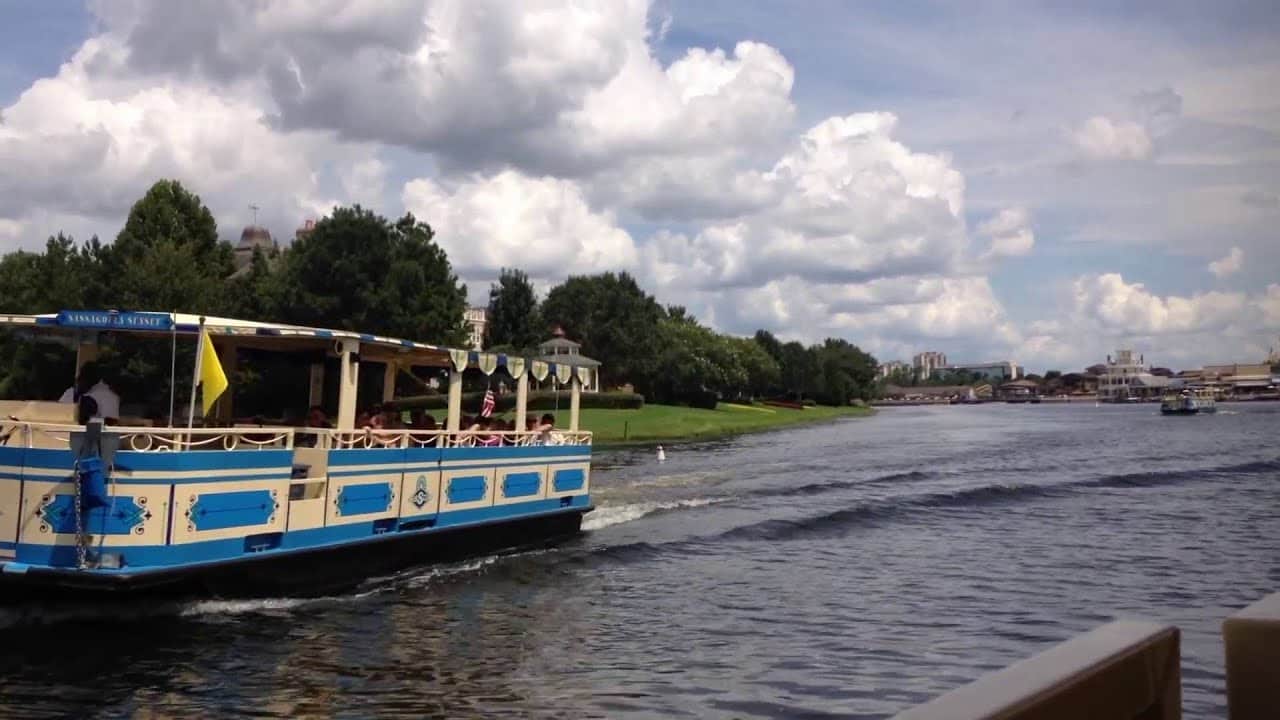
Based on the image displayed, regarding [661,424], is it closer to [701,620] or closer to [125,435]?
[701,620]

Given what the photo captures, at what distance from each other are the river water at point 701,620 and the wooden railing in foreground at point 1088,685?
8.47m

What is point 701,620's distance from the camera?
1762 cm

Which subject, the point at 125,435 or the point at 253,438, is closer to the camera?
the point at 125,435

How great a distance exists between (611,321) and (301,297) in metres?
54.9

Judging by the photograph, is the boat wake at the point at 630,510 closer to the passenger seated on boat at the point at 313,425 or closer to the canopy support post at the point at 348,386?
the passenger seated on boat at the point at 313,425

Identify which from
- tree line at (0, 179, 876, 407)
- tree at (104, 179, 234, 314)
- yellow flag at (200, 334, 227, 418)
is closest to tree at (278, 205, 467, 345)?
tree line at (0, 179, 876, 407)

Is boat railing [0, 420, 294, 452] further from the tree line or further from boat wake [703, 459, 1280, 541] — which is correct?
boat wake [703, 459, 1280, 541]

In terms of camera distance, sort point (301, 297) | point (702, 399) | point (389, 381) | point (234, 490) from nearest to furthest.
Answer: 1. point (234, 490)
2. point (389, 381)
3. point (301, 297)
4. point (702, 399)

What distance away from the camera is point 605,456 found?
58.0m

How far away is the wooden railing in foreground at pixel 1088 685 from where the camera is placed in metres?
3.33

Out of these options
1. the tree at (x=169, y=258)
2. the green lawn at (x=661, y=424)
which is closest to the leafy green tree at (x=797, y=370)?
the green lawn at (x=661, y=424)

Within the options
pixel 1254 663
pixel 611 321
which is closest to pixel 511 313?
pixel 611 321

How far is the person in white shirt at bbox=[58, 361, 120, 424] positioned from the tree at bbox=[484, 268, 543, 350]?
105494mm

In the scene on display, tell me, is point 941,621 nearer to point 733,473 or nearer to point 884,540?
point 884,540
